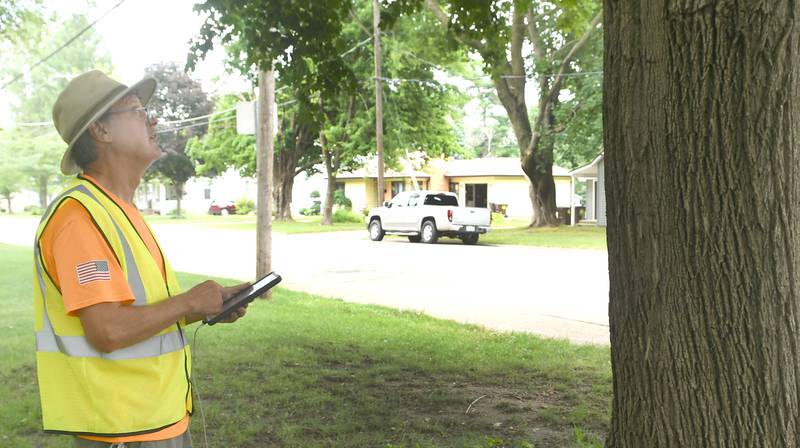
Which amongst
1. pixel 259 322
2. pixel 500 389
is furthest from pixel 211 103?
pixel 500 389

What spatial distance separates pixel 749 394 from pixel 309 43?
5.91m

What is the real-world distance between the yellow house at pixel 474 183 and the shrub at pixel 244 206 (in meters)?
9.14

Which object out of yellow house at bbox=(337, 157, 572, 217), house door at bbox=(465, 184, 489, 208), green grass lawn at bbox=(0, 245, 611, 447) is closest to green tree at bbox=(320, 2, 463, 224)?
yellow house at bbox=(337, 157, 572, 217)

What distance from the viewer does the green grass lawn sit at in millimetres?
5004

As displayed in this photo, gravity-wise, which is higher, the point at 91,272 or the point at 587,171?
the point at 587,171

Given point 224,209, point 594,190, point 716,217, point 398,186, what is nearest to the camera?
point 716,217

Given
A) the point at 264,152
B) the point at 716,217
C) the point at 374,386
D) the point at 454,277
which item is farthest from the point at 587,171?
the point at 716,217

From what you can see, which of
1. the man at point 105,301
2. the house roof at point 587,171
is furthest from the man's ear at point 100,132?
the house roof at point 587,171

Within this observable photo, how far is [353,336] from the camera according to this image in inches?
330

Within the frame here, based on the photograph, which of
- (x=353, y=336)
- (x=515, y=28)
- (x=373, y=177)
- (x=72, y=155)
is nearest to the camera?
(x=72, y=155)

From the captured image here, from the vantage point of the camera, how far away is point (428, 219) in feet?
85.8

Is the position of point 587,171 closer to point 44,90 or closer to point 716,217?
point 716,217

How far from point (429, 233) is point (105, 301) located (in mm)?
24164

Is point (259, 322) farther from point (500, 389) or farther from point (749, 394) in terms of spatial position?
point (749, 394)
